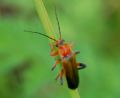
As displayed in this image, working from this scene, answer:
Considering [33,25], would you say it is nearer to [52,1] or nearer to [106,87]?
[52,1]

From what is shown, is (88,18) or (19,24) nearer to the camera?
(19,24)

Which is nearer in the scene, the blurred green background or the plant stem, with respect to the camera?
the plant stem

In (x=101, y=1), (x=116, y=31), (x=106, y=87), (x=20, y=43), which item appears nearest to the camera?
(x=106, y=87)

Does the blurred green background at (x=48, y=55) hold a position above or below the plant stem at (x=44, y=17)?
below

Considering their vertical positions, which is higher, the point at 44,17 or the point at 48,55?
the point at 44,17

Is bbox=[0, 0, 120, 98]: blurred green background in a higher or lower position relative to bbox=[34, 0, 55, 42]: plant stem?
lower

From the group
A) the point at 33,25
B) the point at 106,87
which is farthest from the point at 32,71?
the point at 106,87

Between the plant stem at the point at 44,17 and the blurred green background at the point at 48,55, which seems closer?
the plant stem at the point at 44,17

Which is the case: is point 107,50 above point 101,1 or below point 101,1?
below
